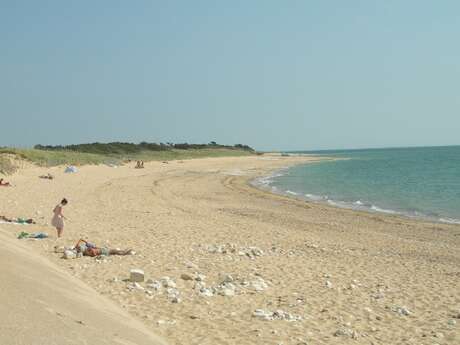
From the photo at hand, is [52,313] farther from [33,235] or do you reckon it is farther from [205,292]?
[33,235]

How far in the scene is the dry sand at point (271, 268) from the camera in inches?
261

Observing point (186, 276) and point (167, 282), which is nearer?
point (167, 282)

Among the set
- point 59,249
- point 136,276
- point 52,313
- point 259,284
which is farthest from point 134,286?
point 52,313

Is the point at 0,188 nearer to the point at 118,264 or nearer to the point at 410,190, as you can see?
the point at 118,264

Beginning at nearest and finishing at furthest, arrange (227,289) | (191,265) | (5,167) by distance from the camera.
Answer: (227,289), (191,265), (5,167)

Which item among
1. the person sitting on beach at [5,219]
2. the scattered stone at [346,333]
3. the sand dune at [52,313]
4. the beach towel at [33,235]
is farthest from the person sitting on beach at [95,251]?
the scattered stone at [346,333]

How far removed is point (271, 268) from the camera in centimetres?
1003

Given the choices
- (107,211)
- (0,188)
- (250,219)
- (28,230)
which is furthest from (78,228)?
(0,188)

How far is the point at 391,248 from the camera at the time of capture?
1354cm

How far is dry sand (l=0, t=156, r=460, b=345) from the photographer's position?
6.62 m

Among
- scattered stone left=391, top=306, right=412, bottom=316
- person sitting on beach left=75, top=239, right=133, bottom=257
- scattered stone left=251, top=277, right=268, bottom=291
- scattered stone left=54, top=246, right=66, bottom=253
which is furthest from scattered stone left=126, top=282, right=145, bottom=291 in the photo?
scattered stone left=391, top=306, right=412, bottom=316

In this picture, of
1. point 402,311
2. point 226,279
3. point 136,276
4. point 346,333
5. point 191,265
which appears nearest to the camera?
point 346,333

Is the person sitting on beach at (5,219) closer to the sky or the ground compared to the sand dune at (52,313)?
closer to the ground

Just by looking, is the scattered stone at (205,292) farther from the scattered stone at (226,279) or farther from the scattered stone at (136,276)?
the scattered stone at (136,276)
